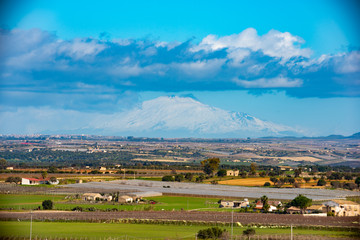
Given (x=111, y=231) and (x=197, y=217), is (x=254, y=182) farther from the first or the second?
(x=111, y=231)

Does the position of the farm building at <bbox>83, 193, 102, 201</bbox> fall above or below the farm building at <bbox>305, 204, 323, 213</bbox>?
above

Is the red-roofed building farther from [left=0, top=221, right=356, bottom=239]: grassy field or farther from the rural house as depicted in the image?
[left=0, top=221, right=356, bottom=239]: grassy field

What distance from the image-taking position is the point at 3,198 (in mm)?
74750

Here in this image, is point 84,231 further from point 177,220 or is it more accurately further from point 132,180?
point 132,180

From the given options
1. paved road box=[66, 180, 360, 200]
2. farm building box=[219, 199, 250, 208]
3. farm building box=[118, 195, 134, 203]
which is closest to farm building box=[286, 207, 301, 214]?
farm building box=[219, 199, 250, 208]

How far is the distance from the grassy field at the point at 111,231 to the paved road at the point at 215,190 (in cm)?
2665

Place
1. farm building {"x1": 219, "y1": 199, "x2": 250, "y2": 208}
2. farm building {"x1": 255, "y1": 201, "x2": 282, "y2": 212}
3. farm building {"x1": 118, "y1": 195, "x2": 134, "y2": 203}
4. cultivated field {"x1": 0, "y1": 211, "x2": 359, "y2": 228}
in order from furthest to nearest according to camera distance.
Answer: farm building {"x1": 118, "y1": 195, "x2": 134, "y2": 203} < farm building {"x1": 219, "y1": 199, "x2": 250, "y2": 208} < farm building {"x1": 255, "y1": 201, "x2": 282, "y2": 212} < cultivated field {"x1": 0, "y1": 211, "x2": 359, "y2": 228}

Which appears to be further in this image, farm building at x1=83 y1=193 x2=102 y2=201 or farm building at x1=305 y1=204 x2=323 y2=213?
farm building at x1=83 y1=193 x2=102 y2=201

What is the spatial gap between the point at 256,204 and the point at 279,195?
12549 millimetres

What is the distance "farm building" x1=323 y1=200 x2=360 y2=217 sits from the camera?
68.1 meters

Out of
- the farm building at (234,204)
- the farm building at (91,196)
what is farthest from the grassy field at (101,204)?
the farm building at (91,196)

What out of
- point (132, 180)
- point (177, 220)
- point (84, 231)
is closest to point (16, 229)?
point (84, 231)

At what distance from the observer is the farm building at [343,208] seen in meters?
68.1

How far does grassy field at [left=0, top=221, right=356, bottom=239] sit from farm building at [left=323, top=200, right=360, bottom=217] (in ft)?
46.3
